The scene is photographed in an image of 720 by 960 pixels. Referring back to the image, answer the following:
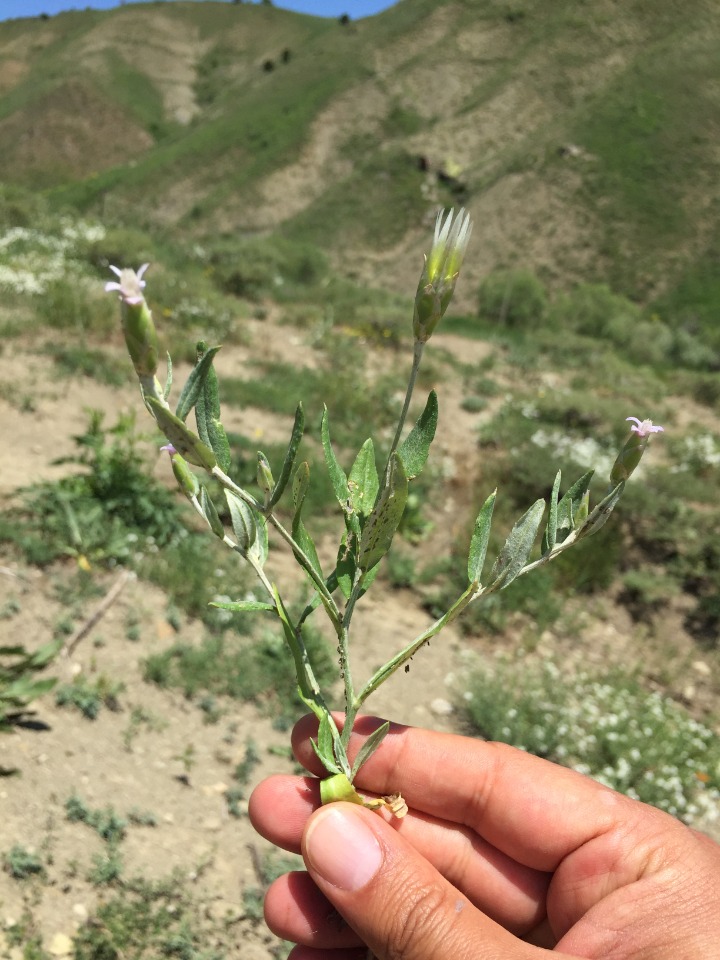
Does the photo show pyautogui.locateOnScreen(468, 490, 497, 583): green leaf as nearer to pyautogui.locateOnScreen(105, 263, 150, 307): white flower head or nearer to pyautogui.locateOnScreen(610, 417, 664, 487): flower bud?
pyautogui.locateOnScreen(610, 417, 664, 487): flower bud

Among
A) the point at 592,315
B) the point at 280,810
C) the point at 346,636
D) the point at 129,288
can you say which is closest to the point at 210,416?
the point at 129,288

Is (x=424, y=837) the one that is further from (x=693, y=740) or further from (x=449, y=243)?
(x=693, y=740)

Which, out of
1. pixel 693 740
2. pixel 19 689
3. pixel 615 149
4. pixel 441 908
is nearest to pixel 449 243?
pixel 441 908

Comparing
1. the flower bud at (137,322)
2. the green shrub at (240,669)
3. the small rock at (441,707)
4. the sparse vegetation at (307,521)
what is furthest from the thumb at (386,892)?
the small rock at (441,707)

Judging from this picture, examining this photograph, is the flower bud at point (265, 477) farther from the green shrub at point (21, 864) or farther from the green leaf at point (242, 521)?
the green shrub at point (21, 864)

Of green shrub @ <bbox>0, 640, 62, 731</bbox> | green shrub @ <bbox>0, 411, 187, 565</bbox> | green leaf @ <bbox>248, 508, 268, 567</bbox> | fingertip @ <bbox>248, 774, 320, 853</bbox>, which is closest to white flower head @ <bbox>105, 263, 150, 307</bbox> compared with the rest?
green leaf @ <bbox>248, 508, 268, 567</bbox>

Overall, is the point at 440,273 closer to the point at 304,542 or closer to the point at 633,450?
the point at 633,450
